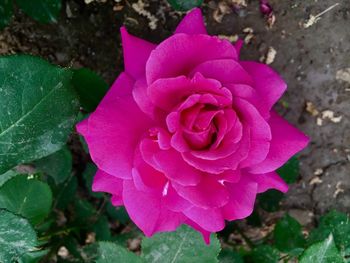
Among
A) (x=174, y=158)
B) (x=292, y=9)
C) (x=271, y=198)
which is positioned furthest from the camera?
(x=271, y=198)

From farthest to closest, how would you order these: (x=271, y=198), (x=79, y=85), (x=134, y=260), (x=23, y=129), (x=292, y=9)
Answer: (x=271, y=198) < (x=292, y=9) < (x=79, y=85) < (x=134, y=260) < (x=23, y=129)

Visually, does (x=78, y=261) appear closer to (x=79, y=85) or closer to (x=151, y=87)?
(x=79, y=85)

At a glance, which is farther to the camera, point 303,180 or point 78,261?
point 303,180

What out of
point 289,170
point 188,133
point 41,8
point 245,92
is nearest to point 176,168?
point 188,133

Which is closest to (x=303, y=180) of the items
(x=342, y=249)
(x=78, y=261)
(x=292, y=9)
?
(x=342, y=249)

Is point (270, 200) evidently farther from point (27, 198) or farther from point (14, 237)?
point (14, 237)

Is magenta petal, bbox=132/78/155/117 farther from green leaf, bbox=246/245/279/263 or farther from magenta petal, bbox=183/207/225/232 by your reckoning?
green leaf, bbox=246/245/279/263
